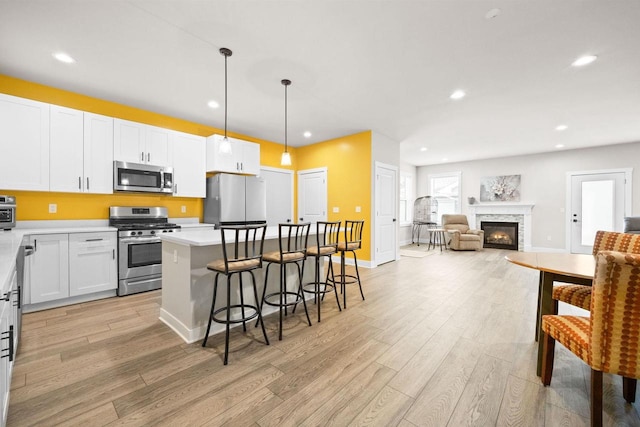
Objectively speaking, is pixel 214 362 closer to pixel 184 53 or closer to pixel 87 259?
pixel 87 259

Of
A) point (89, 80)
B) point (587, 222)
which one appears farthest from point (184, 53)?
point (587, 222)

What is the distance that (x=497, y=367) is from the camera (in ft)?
6.36

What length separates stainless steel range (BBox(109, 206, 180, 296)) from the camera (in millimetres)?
3480

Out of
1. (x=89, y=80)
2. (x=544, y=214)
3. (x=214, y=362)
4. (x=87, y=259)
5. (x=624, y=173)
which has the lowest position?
Result: (x=214, y=362)

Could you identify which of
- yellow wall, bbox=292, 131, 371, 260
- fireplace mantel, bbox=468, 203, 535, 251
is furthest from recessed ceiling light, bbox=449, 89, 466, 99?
fireplace mantel, bbox=468, 203, 535, 251

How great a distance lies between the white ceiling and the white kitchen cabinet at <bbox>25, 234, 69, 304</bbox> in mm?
1951

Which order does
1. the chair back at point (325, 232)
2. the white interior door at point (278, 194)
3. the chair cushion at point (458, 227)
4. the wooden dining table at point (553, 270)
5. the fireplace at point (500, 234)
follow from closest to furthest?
the wooden dining table at point (553, 270)
the chair back at point (325, 232)
the white interior door at point (278, 194)
the fireplace at point (500, 234)
the chair cushion at point (458, 227)

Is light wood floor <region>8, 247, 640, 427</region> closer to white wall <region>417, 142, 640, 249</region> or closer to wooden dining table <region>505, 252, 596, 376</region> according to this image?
wooden dining table <region>505, 252, 596, 376</region>

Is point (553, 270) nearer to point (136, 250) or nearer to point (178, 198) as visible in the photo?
point (136, 250)

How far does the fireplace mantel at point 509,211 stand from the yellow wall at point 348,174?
15.5ft

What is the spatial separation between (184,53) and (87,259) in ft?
8.93

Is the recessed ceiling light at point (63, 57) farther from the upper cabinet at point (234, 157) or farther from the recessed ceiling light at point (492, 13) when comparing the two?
the recessed ceiling light at point (492, 13)

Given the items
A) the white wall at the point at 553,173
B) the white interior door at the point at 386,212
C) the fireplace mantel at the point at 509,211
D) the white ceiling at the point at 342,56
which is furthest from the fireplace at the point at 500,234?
the white interior door at the point at 386,212

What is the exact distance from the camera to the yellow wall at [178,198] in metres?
3.32
